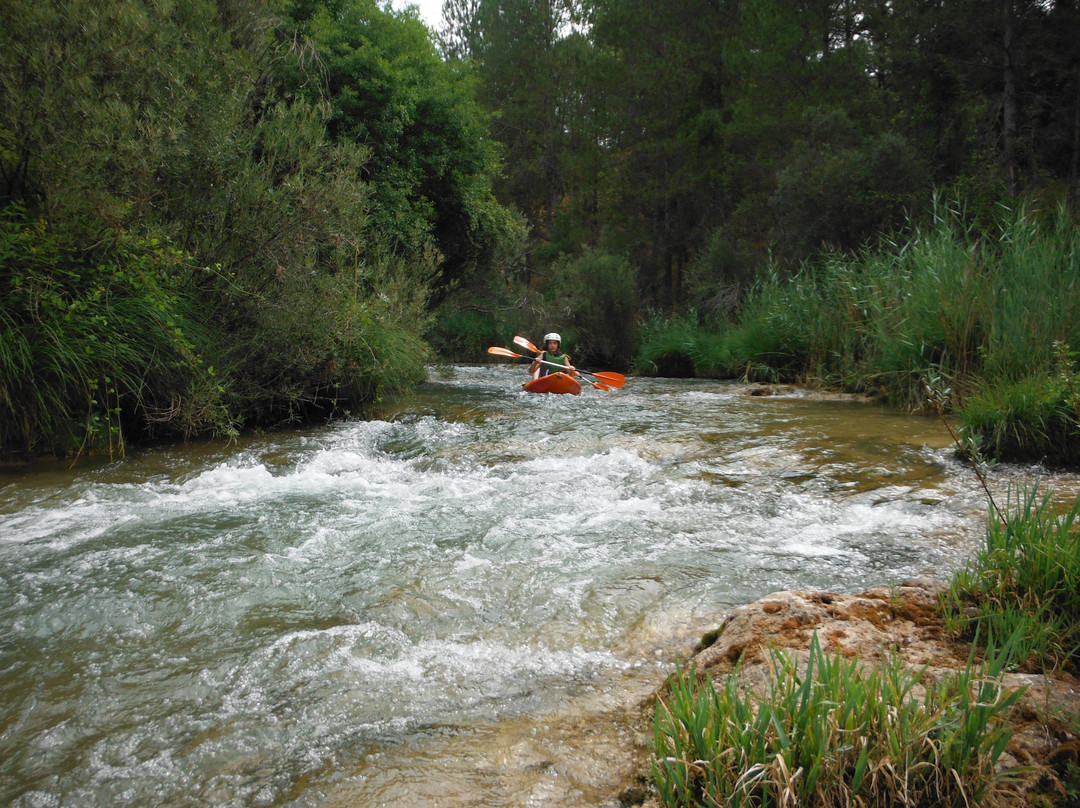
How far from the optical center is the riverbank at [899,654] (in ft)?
5.06

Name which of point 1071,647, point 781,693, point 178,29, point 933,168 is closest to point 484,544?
point 781,693

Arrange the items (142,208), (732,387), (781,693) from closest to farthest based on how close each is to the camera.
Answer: (781,693)
(142,208)
(732,387)

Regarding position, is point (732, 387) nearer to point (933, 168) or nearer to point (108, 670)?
point (933, 168)

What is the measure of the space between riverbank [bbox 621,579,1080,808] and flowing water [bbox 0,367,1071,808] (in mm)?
319

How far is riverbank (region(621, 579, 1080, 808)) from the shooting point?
154cm

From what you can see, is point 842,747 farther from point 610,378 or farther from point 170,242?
point 610,378

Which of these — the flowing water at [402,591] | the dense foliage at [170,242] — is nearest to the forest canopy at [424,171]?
the dense foliage at [170,242]

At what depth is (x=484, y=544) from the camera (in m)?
3.77

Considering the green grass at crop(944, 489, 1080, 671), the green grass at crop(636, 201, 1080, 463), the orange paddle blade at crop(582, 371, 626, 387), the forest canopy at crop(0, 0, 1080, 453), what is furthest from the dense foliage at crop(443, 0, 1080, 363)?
the green grass at crop(944, 489, 1080, 671)

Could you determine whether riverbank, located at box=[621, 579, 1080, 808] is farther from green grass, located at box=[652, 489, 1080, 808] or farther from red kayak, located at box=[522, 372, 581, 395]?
red kayak, located at box=[522, 372, 581, 395]

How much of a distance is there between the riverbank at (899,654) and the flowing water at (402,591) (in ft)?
1.05

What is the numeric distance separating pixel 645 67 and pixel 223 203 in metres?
20.1

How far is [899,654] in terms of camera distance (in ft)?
6.61

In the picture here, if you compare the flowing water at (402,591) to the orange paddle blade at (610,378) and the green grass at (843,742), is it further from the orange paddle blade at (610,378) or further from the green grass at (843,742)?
the orange paddle blade at (610,378)
